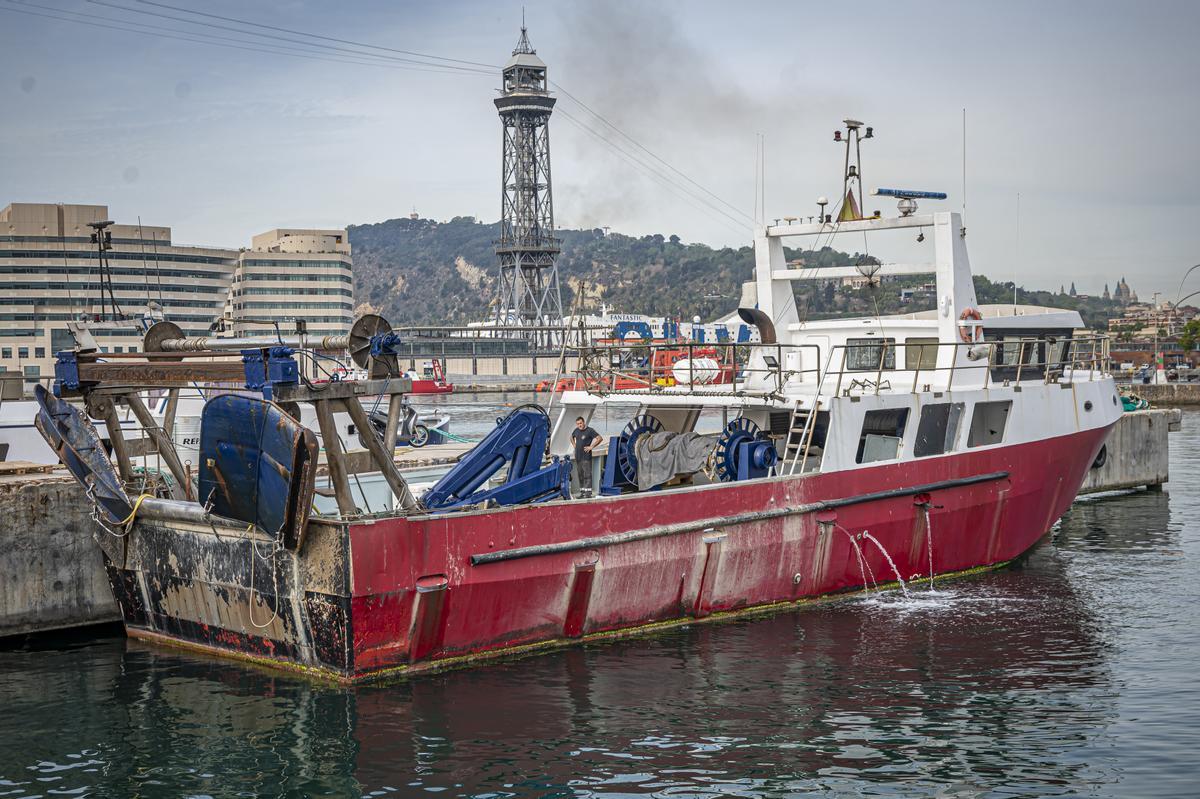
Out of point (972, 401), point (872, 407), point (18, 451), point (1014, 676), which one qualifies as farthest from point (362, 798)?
point (18, 451)

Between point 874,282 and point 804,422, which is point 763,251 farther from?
point 804,422

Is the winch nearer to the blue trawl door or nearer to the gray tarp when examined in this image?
the gray tarp

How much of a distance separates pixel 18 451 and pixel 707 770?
19.6 meters

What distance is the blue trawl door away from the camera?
11.8 meters

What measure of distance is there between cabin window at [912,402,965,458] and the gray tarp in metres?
3.28

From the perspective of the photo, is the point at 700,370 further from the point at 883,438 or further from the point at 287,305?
the point at 287,305

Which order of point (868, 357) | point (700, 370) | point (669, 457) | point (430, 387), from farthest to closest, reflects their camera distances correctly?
point (430, 387) → point (868, 357) → point (700, 370) → point (669, 457)

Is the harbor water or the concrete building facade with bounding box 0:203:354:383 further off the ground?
the concrete building facade with bounding box 0:203:354:383

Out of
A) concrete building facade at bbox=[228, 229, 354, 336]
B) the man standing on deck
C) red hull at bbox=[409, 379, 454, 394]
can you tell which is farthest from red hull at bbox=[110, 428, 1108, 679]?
concrete building facade at bbox=[228, 229, 354, 336]

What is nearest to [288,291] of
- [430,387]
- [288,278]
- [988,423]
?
[288,278]

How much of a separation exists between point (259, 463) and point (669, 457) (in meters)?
6.10

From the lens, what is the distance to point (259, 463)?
12.1m

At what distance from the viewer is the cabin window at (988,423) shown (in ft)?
59.4

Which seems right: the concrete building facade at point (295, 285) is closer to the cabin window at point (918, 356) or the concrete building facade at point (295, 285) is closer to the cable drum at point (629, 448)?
the cabin window at point (918, 356)
